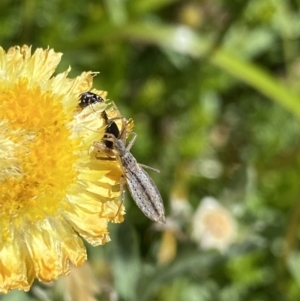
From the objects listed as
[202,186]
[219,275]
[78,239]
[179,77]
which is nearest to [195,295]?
[219,275]

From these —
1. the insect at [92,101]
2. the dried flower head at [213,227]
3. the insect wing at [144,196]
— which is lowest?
the dried flower head at [213,227]

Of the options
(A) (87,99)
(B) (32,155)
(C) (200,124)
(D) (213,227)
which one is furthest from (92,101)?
(C) (200,124)

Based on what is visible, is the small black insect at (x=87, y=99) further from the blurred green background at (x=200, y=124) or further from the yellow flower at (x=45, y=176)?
the blurred green background at (x=200, y=124)

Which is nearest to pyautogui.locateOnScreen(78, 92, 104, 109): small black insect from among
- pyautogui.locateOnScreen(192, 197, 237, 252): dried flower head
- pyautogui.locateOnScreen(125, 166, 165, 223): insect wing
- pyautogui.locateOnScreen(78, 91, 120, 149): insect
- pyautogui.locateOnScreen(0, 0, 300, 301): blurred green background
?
pyautogui.locateOnScreen(78, 91, 120, 149): insect

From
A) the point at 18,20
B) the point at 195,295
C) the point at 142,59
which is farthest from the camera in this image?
the point at 142,59

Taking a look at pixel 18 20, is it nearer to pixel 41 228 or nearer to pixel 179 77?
pixel 179 77

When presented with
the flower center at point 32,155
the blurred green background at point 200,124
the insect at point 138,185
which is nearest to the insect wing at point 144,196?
the insect at point 138,185
